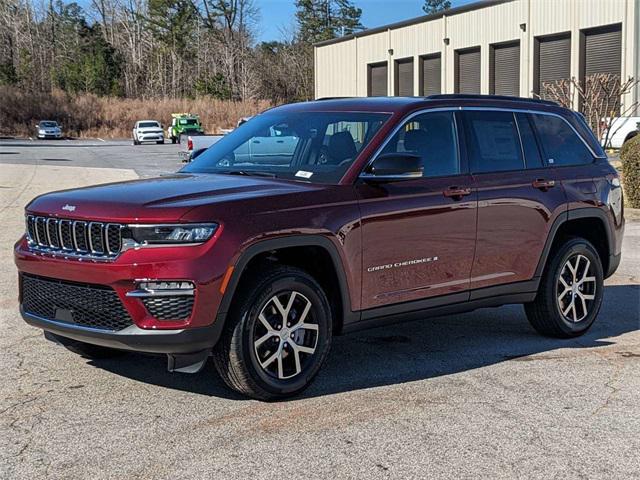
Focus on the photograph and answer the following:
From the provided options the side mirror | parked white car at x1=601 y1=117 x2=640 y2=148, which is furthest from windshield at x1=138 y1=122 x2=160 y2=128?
the side mirror

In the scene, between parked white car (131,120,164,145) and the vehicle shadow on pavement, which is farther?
parked white car (131,120,164,145)

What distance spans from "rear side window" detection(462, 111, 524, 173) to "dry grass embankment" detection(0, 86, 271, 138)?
7819 centimetres

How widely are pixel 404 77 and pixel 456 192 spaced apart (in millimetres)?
47554

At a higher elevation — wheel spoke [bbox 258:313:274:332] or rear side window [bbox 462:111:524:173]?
rear side window [bbox 462:111:524:173]

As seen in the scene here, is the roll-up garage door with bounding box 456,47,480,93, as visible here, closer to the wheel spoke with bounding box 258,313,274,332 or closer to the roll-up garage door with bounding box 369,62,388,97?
the roll-up garage door with bounding box 369,62,388,97

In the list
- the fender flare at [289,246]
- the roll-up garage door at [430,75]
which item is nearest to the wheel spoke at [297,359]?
the fender flare at [289,246]

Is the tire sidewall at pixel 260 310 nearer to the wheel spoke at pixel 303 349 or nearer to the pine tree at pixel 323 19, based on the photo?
the wheel spoke at pixel 303 349

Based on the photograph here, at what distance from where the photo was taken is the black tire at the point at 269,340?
205 inches

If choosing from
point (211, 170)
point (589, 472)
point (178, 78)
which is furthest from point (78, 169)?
point (178, 78)

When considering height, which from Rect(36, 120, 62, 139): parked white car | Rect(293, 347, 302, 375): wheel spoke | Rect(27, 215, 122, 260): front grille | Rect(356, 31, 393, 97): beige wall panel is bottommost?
Rect(293, 347, 302, 375): wheel spoke

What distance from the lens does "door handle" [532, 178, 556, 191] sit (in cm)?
692

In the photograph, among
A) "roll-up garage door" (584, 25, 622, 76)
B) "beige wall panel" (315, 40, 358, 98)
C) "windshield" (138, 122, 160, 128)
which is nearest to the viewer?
"roll-up garage door" (584, 25, 622, 76)

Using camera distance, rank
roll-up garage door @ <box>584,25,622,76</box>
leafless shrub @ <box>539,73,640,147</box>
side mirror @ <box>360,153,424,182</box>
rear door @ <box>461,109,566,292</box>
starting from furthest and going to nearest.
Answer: roll-up garage door @ <box>584,25,622,76</box> < leafless shrub @ <box>539,73,640,147</box> < rear door @ <box>461,109,566,292</box> < side mirror @ <box>360,153,424,182</box>

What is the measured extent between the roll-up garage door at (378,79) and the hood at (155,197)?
160ft
